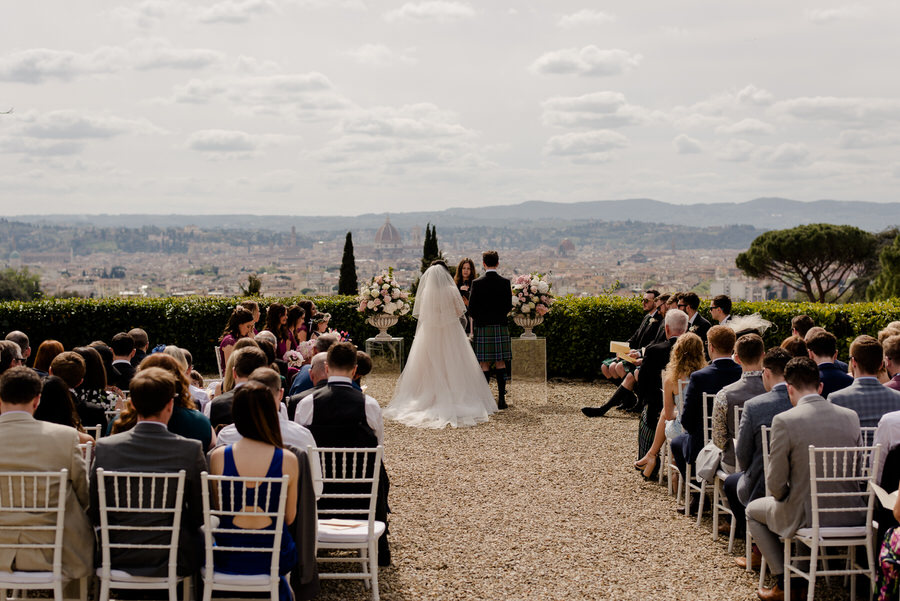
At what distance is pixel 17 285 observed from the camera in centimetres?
5475

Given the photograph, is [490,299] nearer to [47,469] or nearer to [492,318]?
[492,318]

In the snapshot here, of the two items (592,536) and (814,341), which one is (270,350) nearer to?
(592,536)

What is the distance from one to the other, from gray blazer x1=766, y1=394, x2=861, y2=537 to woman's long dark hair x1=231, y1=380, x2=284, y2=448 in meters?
2.71

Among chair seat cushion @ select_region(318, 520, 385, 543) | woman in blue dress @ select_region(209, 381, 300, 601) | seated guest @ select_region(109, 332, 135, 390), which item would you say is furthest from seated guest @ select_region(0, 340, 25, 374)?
woman in blue dress @ select_region(209, 381, 300, 601)

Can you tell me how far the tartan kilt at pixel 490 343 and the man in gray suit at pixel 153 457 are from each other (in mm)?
7063

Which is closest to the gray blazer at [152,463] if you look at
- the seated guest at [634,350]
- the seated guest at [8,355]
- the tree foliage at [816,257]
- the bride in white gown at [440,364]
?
the seated guest at [8,355]

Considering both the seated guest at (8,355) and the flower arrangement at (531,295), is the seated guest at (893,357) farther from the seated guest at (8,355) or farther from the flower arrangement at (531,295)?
the flower arrangement at (531,295)

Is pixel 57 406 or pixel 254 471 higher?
pixel 57 406

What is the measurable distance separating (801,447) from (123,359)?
17.2 feet

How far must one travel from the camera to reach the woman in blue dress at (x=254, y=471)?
12.4ft

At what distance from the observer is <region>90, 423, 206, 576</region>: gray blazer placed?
3.84m

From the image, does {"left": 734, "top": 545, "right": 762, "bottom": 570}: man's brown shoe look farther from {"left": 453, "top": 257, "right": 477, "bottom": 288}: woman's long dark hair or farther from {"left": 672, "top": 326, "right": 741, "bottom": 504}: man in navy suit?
{"left": 453, "top": 257, "right": 477, "bottom": 288}: woman's long dark hair

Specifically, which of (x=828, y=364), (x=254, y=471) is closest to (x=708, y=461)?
(x=828, y=364)

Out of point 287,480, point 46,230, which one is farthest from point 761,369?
point 46,230
